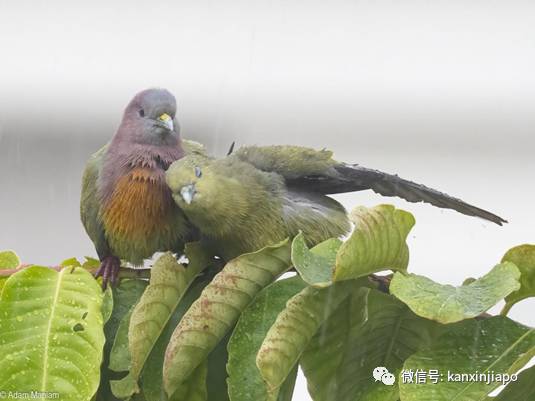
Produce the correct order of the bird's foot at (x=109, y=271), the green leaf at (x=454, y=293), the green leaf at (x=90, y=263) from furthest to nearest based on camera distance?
1. the green leaf at (x=90, y=263)
2. the bird's foot at (x=109, y=271)
3. the green leaf at (x=454, y=293)

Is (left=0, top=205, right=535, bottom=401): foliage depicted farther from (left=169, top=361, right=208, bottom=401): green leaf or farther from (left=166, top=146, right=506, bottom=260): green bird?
(left=166, top=146, right=506, bottom=260): green bird

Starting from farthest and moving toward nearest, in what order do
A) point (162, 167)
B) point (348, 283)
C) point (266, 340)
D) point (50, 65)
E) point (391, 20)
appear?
point (50, 65), point (391, 20), point (162, 167), point (348, 283), point (266, 340)

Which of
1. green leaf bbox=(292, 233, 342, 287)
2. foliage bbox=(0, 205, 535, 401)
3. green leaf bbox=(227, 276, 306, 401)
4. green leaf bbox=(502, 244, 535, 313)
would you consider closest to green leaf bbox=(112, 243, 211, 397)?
foliage bbox=(0, 205, 535, 401)

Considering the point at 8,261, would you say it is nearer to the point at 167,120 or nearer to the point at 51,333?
the point at 51,333

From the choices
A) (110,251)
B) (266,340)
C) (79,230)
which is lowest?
(79,230)

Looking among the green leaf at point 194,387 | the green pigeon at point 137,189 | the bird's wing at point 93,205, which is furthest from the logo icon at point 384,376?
the bird's wing at point 93,205

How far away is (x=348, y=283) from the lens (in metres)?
1.28

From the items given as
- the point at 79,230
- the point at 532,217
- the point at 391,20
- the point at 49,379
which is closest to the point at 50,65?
the point at 79,230

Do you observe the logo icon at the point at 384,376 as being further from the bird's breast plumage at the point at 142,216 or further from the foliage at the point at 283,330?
the bird's breast plumage at the point at 142,216

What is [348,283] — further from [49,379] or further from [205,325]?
[49,379]

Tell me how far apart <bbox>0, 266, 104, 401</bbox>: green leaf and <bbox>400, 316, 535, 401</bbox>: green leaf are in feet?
1.49

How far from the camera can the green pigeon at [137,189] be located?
5.47 feet

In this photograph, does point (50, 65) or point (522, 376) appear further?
point (50, 65)

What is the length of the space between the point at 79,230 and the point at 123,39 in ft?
2.19
